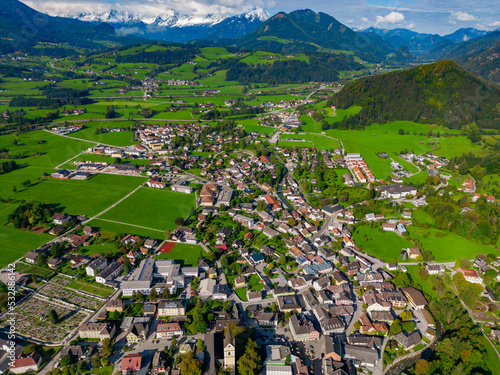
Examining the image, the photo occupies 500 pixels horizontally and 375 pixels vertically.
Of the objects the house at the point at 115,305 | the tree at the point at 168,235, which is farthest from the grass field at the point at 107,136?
the house at the point at 115,305

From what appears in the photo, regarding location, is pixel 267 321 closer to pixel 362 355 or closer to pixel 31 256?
pixel 362 355

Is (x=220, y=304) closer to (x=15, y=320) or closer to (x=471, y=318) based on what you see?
(x=15, y=320)

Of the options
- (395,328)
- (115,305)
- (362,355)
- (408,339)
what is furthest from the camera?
(115,305)

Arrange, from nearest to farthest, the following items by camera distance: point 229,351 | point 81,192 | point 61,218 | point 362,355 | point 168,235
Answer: point 229,351
point 362,355
point 168,235
point 61,218
point 81,192

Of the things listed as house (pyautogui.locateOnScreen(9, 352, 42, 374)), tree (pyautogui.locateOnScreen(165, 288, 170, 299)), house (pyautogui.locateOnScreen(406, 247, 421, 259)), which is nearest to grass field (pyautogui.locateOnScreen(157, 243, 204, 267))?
tree (pyautogui.locateOnScreen(165, 288, 170, 299))

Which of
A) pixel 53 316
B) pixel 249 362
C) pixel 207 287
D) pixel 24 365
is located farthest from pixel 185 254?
pixel 24 365

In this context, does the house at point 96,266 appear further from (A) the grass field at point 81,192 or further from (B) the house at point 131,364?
(A) the grass field at point 81,192

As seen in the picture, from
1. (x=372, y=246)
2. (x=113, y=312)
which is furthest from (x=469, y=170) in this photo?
(x=113, y=312)

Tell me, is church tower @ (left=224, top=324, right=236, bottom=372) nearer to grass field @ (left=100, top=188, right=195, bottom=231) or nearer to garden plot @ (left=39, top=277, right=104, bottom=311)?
garden plot @ (left=39, top=277, right=104, bottom=311)
